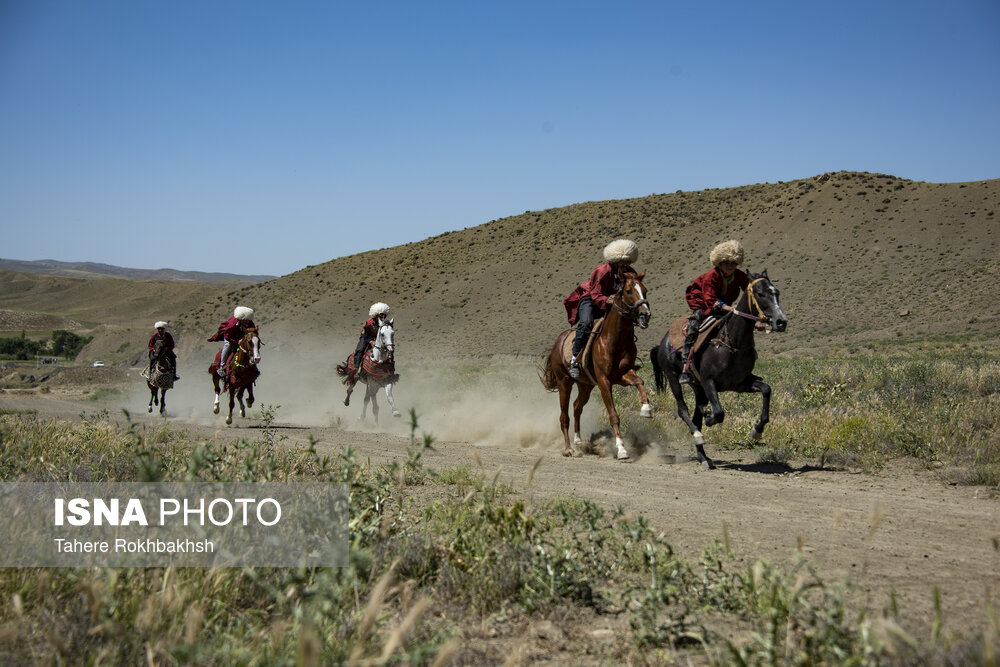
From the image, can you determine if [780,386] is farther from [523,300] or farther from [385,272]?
[385,272]

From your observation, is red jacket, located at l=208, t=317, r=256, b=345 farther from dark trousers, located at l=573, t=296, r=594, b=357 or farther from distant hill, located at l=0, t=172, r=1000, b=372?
distant hill, located at l=0, t=172, r=1000, b=372

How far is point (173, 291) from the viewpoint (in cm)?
18088

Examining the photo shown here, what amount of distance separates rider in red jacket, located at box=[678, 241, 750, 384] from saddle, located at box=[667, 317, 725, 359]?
10cm

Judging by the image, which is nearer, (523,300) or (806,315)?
(806,315)

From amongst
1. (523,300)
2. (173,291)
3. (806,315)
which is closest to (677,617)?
(806,315)

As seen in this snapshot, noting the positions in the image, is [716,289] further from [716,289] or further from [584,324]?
[584,324]

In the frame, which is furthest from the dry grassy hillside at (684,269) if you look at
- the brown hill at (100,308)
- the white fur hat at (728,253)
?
the white fur hat at (728,253)

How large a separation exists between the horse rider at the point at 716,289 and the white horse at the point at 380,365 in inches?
330

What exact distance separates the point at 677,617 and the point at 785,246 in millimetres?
77923

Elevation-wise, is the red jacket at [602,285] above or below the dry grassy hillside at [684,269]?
below

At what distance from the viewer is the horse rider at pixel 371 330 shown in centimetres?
1867

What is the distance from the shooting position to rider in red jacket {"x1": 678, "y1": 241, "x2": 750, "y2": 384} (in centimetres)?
1137

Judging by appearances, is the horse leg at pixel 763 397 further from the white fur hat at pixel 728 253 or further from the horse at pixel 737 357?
the white fur hat at pixel 728 253

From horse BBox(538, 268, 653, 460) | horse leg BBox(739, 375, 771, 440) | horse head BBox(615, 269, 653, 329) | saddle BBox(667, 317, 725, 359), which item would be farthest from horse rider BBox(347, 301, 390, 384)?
horse leg BBox(739, 375, 771, 440)
